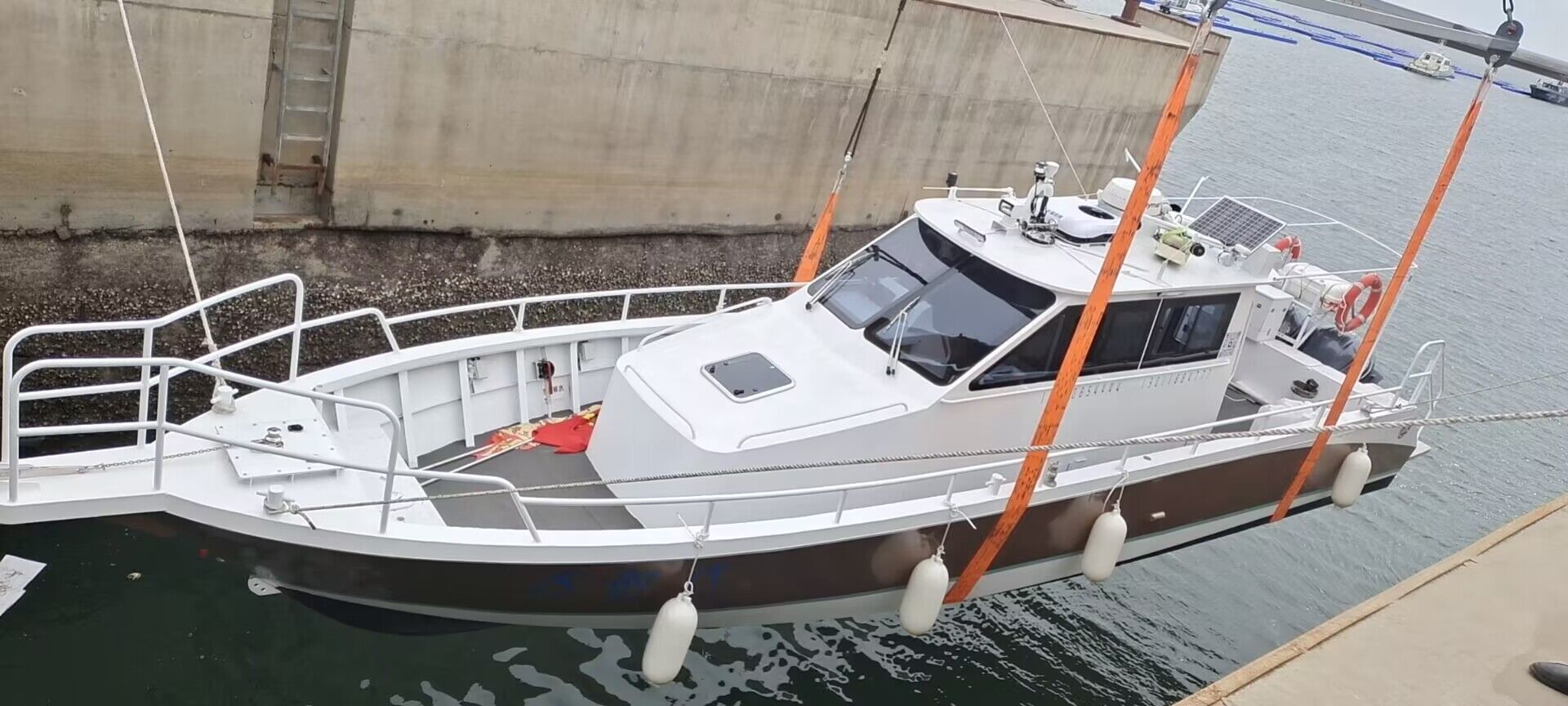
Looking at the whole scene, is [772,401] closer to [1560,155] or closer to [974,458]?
[974,458]

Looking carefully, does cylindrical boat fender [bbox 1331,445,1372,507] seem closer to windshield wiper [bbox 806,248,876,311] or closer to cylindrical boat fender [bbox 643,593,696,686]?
windshield wiper [bbox 806,248,876,311]

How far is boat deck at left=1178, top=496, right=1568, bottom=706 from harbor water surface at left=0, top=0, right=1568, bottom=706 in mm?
1794

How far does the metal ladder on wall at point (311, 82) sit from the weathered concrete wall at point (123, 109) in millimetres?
388

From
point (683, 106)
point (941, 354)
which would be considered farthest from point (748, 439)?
point (683, 106)

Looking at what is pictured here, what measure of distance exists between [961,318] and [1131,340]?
124 cm

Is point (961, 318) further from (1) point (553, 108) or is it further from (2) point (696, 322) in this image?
(1) point (553, 108)

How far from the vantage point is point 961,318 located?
22.5ft

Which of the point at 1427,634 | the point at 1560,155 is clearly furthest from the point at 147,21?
the point at 1560,155

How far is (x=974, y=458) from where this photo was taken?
698cm

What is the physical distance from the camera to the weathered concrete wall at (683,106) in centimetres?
888

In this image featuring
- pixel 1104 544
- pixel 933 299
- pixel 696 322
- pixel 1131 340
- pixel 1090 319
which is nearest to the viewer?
pixel 1090 319

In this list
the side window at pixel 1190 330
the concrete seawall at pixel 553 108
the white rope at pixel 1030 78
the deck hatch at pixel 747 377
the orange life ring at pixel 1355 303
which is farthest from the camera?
the white rope at pixel 1030 78

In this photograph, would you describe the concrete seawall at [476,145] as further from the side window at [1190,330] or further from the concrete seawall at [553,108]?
the side window at [1190,330]

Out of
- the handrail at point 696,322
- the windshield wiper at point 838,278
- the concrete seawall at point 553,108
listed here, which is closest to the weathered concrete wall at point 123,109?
the concrete seawall at point 553,108
